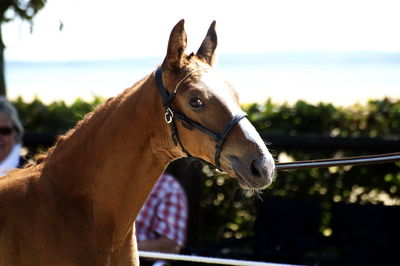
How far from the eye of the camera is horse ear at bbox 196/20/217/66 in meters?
3.12

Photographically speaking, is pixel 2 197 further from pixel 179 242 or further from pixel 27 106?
pixel 27 106

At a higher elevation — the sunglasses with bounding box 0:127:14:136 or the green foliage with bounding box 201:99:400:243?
the sunglasses with bounding box 0:127:14:136

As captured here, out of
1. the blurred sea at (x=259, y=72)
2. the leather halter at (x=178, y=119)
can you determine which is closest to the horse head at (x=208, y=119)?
the leather halter at (x=178, y=119)

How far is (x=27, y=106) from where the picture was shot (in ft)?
24.1

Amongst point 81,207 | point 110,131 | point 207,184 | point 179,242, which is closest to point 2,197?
point 81,207

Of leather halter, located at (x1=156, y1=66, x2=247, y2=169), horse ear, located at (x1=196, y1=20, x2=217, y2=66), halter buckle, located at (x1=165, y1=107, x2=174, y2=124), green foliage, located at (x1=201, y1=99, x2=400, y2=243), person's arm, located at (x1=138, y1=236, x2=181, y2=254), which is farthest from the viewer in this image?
green foliage, located at (x1=201, y1=99, x2=400, y2=243)

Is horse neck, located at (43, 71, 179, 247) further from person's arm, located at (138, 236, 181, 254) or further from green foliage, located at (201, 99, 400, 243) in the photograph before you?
green foliage, located at (201, 99, 400, 243)

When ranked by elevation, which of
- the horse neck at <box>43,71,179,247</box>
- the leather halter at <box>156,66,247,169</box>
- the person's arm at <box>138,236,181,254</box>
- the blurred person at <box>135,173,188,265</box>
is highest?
the leather halter at <box>156,66,247,169</box>

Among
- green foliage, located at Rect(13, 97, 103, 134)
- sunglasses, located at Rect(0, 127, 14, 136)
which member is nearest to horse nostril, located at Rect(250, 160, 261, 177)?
sunglasses, located at Rect(0, 127, 14, 136)

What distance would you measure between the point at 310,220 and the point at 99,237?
2.96 m

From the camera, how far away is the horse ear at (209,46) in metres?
3.12

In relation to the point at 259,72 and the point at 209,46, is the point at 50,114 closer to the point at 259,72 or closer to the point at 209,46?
the point at 209,46

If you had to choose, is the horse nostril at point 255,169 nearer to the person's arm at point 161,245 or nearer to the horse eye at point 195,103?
the horse eye at point 195,103

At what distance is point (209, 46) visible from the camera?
3154mm
